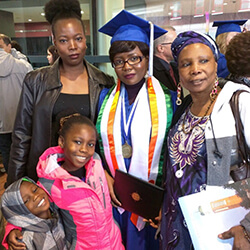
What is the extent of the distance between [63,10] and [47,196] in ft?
3.80

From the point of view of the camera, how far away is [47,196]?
3.93ft

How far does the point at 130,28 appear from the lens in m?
1.37

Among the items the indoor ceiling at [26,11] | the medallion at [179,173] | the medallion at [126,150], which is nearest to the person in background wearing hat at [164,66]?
the medallion at [126,150]

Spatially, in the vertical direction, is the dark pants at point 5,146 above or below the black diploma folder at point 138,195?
below

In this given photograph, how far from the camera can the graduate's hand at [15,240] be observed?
3.66ft

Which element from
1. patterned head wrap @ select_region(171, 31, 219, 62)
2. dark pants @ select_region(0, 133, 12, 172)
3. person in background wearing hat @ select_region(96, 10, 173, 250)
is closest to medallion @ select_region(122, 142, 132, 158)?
person in background wearing hat @ select_region(96, 10, 173, 250)

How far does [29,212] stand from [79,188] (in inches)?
11.5

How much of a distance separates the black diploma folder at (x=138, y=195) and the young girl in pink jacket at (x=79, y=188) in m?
0.11

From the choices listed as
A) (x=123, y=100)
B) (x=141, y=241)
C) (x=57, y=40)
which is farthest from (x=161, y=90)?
(x=141, y=241)

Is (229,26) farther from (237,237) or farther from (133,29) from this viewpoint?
(237,237)

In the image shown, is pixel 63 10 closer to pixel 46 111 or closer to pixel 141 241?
pixel 46 111

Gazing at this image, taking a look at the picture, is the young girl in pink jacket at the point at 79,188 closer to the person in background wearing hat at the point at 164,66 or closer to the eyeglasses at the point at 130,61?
the eyeglasses at the point at 130,61

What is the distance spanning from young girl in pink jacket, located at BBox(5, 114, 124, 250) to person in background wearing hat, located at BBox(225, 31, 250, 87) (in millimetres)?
787

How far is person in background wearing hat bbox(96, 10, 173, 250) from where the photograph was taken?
133 centimetres
